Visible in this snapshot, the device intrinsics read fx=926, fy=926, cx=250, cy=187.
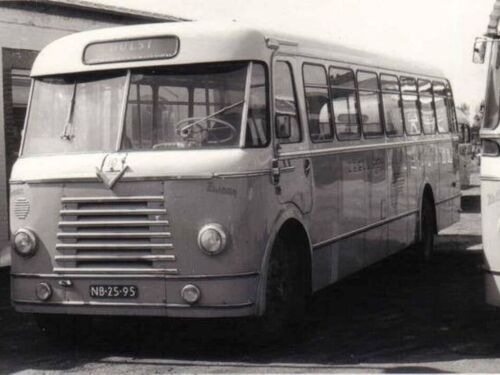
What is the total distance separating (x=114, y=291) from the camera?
7.61 m

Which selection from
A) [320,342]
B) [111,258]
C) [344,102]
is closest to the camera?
[111,258]

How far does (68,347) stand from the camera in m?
8.38

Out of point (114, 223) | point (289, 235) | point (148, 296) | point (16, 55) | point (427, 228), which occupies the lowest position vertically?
point (427, 228)

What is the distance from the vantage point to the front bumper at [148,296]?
7371mm

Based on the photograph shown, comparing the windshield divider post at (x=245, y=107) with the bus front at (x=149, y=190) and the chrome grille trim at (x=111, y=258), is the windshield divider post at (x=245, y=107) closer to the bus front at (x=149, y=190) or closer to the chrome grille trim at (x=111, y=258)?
the bus front at (x=149, y=190)

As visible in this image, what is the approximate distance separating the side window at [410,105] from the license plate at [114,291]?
593 centimetres

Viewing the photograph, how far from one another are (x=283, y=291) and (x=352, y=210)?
6.82ft

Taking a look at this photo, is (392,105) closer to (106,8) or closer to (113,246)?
(113,246)

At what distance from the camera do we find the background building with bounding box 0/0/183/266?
15.1 metres

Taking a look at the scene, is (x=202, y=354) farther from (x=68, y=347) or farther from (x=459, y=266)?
(x=459, y=266)

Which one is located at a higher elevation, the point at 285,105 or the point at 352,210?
the point at 285,105

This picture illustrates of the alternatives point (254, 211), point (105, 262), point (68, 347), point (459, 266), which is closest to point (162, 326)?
point (68, 347)

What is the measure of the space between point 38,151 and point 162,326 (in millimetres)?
2216

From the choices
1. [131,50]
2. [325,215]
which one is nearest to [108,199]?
[131,50]
